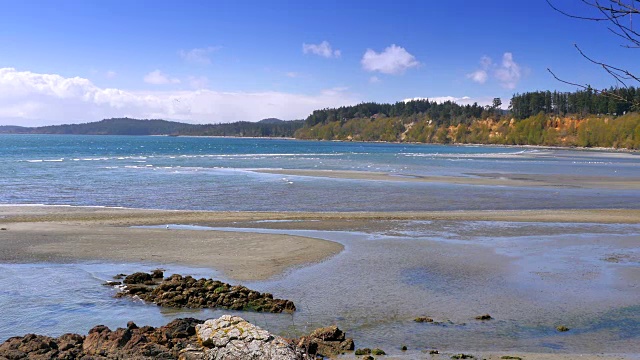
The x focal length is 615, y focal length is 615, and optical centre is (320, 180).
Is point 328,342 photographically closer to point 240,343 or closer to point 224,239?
point 240,343

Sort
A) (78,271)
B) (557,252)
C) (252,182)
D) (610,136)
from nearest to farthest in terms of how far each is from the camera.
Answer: (78,271) < (557,252) < (252,182) < (610,136)

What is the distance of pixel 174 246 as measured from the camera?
59.1 ft

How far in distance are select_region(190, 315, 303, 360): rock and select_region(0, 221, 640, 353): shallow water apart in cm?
188

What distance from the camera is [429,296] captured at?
41.5ft

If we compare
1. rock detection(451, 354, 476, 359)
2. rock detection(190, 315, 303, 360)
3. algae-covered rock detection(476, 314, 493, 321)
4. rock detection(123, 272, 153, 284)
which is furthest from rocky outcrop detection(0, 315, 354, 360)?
rock detection(123, 272, 153, 284)

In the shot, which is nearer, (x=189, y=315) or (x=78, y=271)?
(x=189, y=315)

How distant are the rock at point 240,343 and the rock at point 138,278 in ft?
15.7

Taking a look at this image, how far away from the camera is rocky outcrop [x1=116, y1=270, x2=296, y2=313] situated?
451 inches

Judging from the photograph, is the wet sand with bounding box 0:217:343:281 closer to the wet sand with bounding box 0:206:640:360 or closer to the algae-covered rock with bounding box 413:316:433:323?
the wet sand with bounding box 0:206:640:360

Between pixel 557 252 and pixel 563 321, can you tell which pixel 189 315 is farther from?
pixel 557 252

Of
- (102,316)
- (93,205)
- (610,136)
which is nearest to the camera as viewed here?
(102,316)

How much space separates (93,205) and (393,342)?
22888mm

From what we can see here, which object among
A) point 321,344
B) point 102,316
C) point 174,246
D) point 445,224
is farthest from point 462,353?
point 445,224

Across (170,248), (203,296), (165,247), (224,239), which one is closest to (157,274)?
(203,296)
